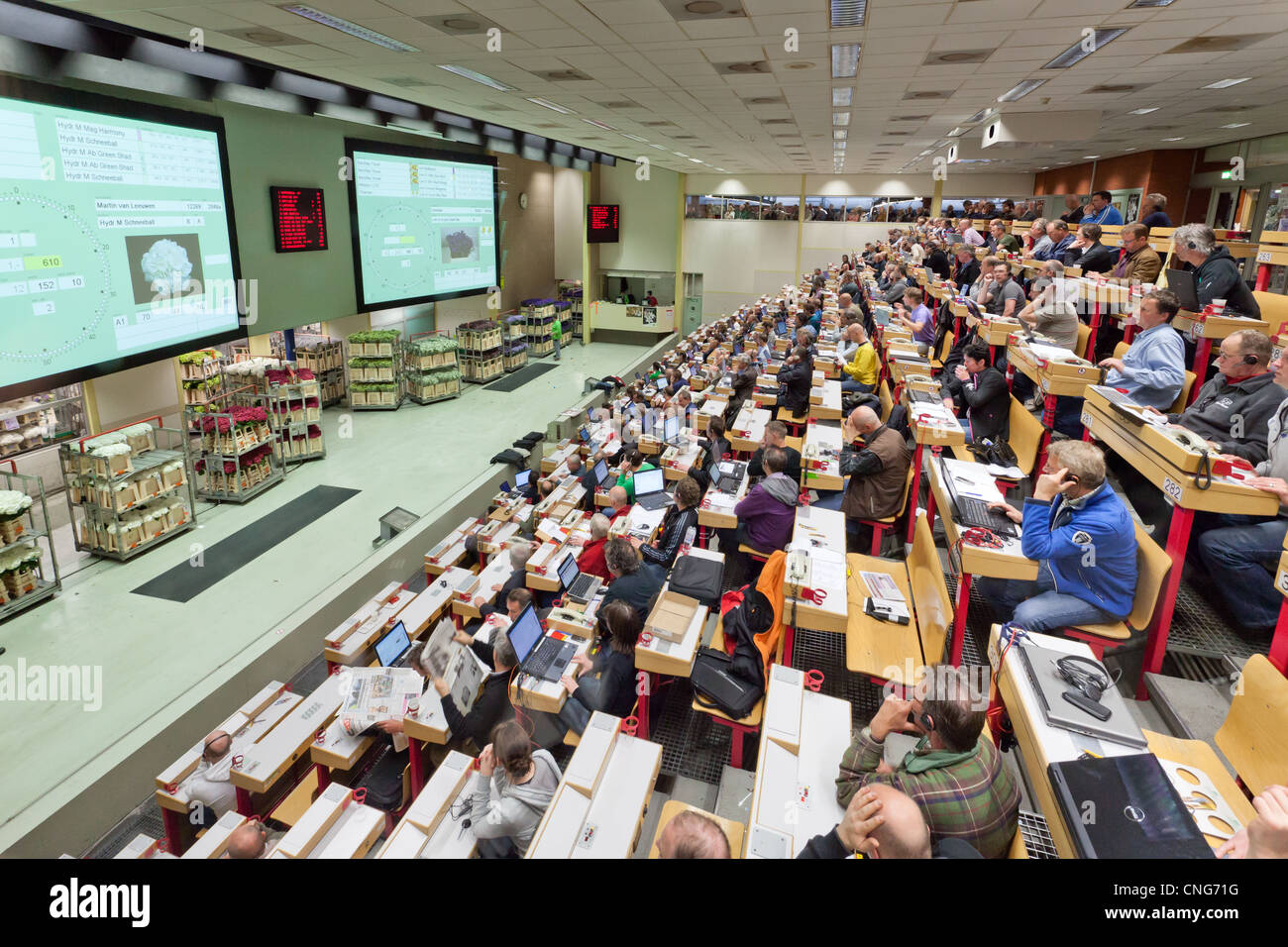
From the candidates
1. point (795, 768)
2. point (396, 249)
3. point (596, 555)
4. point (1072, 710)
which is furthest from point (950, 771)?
point (396, 249)

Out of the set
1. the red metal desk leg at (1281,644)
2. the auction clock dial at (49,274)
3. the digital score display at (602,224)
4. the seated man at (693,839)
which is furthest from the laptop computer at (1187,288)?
the digital score display at (602,224)

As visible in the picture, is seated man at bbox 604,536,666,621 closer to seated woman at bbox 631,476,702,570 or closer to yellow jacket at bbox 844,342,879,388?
seated woman at bbox 631,476,702,570

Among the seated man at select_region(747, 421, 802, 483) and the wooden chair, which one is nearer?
the wooden chair

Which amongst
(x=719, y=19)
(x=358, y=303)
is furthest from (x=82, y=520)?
(x=719, y=19)

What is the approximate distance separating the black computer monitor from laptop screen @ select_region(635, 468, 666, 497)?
2552mm

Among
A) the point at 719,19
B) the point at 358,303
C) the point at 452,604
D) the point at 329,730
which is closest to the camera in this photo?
the point at 329,730

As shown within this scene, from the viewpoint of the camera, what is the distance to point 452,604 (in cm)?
591

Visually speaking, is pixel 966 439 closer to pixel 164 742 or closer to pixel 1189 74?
pixel 1189 74

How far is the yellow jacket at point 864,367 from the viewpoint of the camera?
8680mm

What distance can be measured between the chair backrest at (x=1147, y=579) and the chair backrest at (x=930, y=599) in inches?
32.4

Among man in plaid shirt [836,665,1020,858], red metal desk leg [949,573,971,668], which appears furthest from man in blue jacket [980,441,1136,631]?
man in plaid shirt [836,665,1020,858]

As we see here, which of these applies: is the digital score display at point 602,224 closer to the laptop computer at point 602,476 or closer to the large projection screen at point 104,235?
the large projection screen at point 104,235

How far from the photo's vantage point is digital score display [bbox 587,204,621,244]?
20891 mm
